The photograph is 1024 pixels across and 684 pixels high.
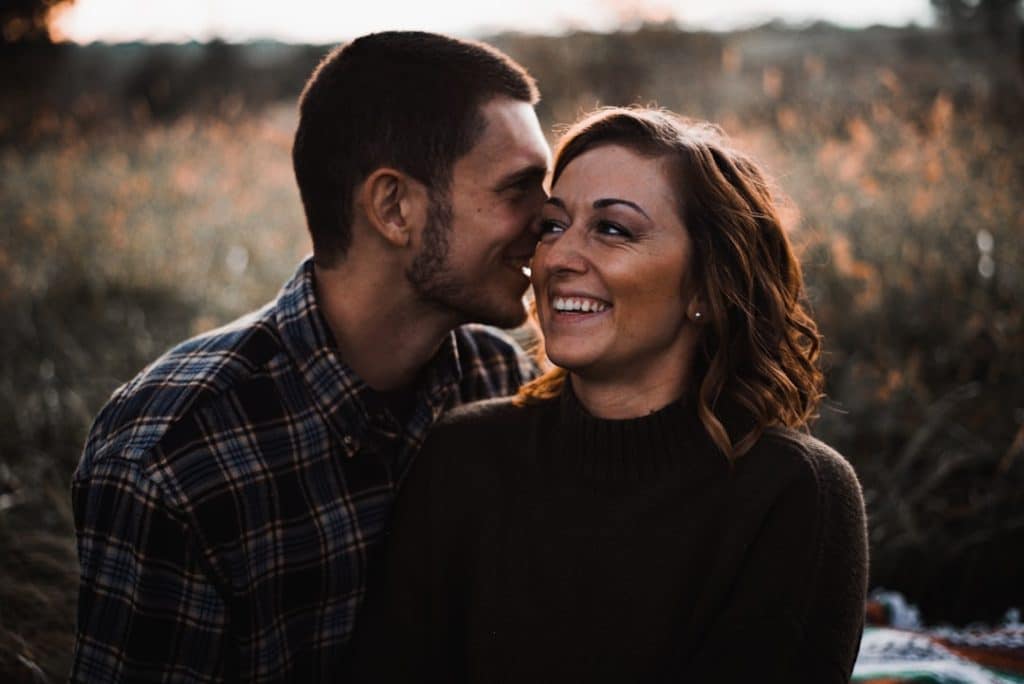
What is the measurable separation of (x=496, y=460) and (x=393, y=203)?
0.78 meters

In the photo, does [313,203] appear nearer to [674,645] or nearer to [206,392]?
[206,392]

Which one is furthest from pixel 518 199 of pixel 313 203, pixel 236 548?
pixel 236 548

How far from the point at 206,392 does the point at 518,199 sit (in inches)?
38.0

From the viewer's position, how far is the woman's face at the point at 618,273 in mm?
2045

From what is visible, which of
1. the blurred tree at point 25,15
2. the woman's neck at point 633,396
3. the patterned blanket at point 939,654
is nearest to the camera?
the woman's neck at point 633,396

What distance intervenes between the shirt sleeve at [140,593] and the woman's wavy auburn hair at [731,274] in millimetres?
1218

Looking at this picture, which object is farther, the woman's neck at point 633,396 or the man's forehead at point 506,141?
the man's forehead at point 506,141

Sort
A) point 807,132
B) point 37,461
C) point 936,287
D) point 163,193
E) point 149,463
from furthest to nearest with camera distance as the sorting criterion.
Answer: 1. point 807,132
2. point 163,193
3. point 936,287
4. point 37,461
5. point 149,463

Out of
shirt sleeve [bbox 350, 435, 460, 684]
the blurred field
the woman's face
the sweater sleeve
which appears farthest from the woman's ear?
shirt sleeve [bbox 350, 435, 460, 684]

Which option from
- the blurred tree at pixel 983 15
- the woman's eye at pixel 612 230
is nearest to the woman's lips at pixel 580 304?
the woman's eye at pixel 612 230

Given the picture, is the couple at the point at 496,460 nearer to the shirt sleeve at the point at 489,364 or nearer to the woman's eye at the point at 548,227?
the woman's eye at the point at 548,227

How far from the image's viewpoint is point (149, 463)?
204 cm

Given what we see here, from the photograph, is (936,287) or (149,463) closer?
(149,463)

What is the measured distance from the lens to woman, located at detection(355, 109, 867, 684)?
187cm
